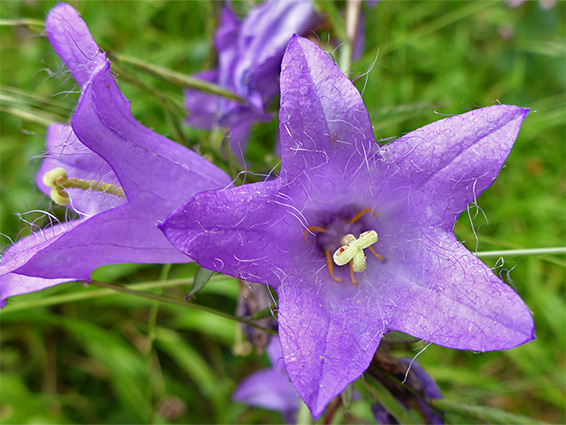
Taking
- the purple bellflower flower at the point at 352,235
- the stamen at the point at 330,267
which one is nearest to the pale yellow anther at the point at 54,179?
the purple bellflower flower at the point at 352,235

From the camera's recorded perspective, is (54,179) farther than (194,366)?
No

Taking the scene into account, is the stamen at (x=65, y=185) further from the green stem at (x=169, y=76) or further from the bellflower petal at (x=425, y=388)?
the bellflower petal at (x=425, y=388)

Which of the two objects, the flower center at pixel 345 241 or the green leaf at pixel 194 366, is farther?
the green leaf at pixel 194 366

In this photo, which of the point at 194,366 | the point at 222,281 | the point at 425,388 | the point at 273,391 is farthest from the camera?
the point at 194,366

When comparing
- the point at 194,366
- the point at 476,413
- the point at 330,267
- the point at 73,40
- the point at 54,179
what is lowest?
the point at 194,366

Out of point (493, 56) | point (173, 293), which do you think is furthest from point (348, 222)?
point (493, 56)

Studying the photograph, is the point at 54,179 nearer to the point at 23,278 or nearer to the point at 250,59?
the point at 23,278

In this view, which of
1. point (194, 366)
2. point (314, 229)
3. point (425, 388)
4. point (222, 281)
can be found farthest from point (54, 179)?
point (194, 366)
